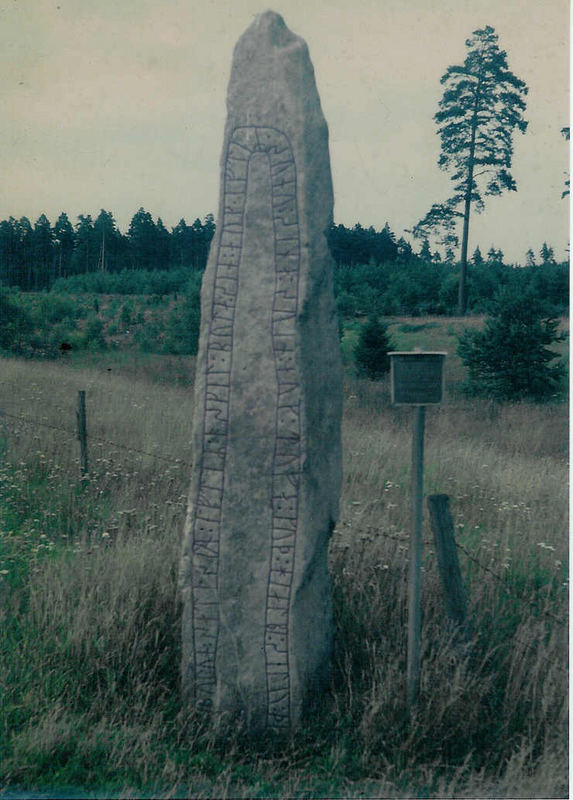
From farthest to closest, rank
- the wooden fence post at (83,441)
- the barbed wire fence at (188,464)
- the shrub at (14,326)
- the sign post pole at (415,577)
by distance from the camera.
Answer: the shrub at (14,326) → the wooden fence post at (83,441) → the barbed wire fence at (188,464) → the sign post pole at (415,577)

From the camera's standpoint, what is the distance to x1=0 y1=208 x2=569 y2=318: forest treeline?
77.8 feet

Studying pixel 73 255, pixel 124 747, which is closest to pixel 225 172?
pixel 124 747

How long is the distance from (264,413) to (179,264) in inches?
1205

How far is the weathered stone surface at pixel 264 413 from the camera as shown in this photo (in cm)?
358

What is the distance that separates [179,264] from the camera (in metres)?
33.2

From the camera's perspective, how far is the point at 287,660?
3.60 m

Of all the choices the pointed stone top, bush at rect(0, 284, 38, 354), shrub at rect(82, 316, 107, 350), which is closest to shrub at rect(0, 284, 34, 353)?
bush at rect(0, 284, 38, 354)

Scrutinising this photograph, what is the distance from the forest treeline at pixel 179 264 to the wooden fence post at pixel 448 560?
17660mm

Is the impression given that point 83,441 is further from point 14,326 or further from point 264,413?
point 14,326

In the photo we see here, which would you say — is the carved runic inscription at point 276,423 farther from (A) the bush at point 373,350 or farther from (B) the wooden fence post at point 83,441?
(A) the bush at point 373,350

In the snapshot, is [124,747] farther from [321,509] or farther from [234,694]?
[321,509]

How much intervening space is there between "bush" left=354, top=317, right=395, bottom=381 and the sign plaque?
36.1 ft

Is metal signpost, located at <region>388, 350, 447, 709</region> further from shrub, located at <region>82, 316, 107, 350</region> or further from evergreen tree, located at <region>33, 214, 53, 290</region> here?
evergreen tree, located at <region>33, 214, 53, 290</region>

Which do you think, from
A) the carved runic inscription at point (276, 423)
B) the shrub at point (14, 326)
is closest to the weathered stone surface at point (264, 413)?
the carved runic inscription at point (276, 423)
